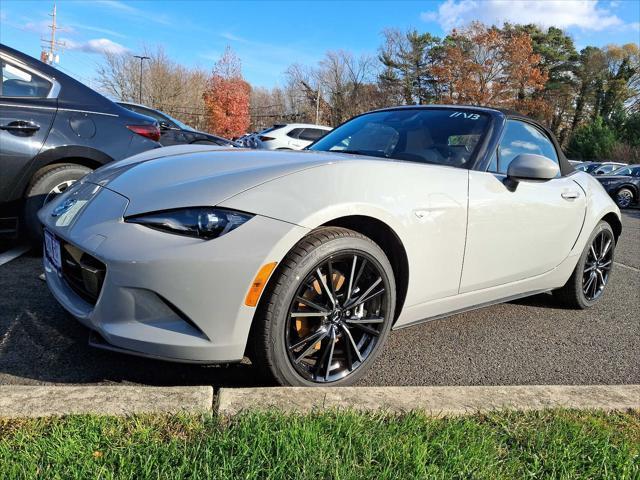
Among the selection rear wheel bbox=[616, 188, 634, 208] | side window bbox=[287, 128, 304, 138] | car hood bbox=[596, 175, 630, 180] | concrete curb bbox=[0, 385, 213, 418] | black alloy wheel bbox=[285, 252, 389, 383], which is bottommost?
rear wheel bbox=[616, 188, 634, 208]

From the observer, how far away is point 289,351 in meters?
2.04

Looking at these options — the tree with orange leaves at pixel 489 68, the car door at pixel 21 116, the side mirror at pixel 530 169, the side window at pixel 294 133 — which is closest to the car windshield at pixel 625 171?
the side window at pixel 294 133

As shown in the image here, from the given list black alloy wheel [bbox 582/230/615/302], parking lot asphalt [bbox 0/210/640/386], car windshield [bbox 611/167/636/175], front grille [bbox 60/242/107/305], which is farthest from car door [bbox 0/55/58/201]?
car windshield [bbox 611/167/636/175]

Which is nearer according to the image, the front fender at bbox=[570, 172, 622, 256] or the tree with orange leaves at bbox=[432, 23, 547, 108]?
the front fender at bbox=[570, 172, 622, 256]

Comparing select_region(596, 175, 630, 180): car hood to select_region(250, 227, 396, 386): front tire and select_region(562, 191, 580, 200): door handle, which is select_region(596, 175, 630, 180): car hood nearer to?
select_region(562, 191, 580, 200): door handle

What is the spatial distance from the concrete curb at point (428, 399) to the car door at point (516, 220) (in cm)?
70

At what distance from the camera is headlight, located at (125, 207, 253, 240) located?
188cm

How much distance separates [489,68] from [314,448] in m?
45.1

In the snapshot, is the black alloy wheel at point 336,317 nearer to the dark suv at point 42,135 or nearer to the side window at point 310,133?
the dark suv at point 42,135

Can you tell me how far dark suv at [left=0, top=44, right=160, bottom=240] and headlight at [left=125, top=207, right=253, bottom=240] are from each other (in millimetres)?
2254

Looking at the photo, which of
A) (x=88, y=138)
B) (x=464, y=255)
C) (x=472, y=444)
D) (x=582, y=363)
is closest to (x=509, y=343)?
(x=582, y=363)

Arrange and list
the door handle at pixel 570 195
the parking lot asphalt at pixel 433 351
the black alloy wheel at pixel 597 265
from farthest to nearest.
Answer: the black alloy wheel at pixel 597 265 → the door handle at pixel 570 195 → the parking lot asphalt at pixel 433 351

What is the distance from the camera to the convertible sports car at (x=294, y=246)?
1.85m

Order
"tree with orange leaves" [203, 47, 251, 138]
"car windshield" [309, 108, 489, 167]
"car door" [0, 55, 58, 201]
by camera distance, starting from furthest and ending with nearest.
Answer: "tree with orange leaves" [203, 47, 251, 138] → "car door" [0, 55, 58, 201] → "car windshield" [309, 108, 489, 167]
